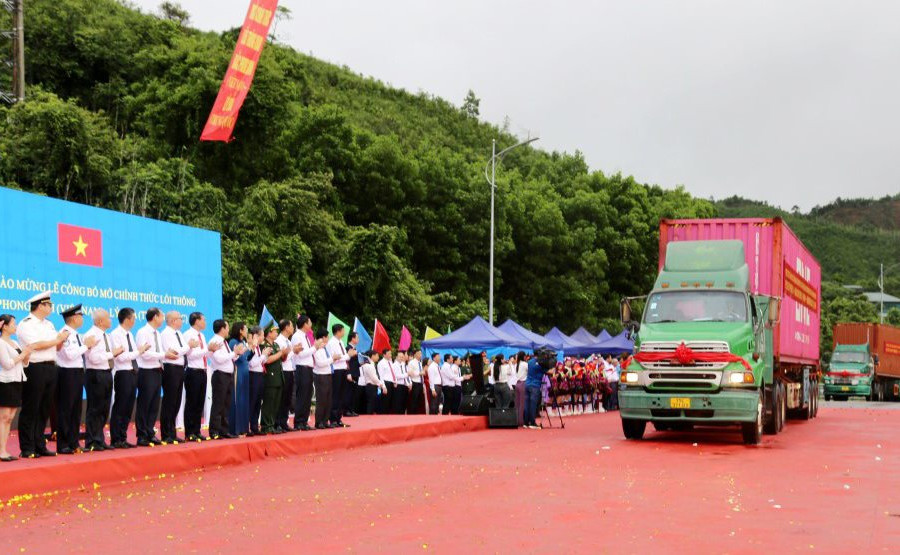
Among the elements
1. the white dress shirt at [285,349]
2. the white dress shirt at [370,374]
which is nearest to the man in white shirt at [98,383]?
the white dress shirt at [285,349]

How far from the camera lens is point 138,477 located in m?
12.4

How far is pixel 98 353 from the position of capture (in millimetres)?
13438

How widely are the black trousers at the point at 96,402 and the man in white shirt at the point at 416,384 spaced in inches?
537

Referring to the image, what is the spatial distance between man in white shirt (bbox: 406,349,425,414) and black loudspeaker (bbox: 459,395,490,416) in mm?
3135

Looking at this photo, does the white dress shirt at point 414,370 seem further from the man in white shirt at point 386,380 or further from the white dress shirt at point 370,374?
the white dress shirt at point 370,374

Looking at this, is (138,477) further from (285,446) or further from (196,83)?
(196,83)

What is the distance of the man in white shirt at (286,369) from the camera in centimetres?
1709

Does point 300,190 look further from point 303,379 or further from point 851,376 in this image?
point 851,376

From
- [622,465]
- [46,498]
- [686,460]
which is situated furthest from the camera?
[686,460]

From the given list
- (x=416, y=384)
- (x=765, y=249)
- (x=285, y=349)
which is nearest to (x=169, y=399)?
(x=285, y=349)

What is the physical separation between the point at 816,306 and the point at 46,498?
2218 centimetres

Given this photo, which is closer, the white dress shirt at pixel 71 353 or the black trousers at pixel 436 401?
the white dress shirt at pixel 71 353

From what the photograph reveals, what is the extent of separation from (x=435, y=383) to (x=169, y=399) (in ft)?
46.5

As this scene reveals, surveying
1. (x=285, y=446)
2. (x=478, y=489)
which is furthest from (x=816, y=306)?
(x=478, y=489)
